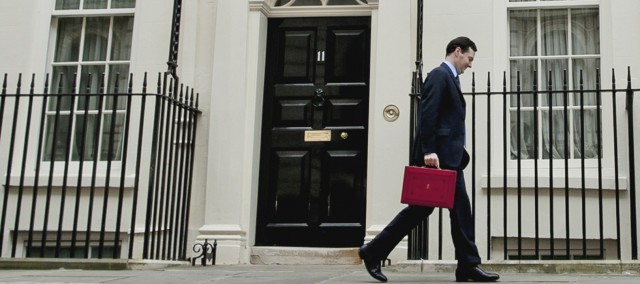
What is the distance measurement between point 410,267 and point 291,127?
2.42m

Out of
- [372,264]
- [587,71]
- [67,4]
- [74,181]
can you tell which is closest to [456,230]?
[372,264]

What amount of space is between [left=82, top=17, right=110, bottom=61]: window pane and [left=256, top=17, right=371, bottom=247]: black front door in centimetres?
187

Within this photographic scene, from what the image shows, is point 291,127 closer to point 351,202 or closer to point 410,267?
point 351,202

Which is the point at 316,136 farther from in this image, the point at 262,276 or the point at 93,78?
the point at 93,78

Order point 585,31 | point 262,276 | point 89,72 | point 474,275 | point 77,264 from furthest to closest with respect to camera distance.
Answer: point 89,72, point 585,31, point 77,264, point 262,276, point 474,275

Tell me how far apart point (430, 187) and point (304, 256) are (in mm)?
3031

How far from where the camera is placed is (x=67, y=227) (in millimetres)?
8523

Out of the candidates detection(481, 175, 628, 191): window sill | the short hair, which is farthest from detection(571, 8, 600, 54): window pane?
the short hair

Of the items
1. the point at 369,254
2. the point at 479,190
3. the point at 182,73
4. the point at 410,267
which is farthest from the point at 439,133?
the point at 182,73

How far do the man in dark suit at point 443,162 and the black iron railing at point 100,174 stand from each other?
2498mm

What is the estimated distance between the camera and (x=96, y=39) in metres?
9.19

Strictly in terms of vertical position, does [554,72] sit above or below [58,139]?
above

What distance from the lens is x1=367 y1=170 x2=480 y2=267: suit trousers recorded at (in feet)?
18.2

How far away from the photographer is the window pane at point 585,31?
820 centimetres
